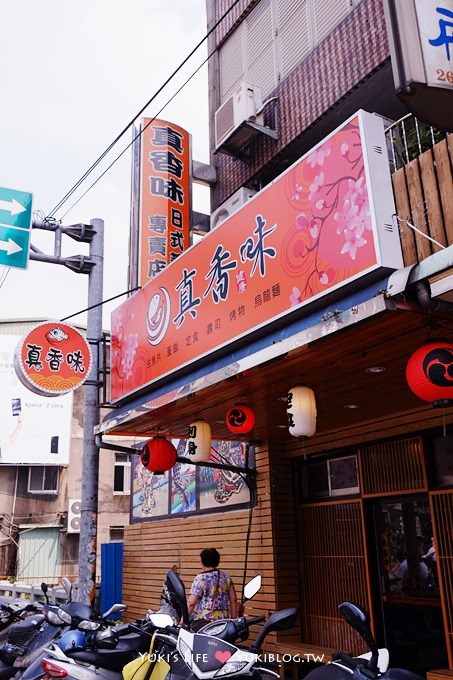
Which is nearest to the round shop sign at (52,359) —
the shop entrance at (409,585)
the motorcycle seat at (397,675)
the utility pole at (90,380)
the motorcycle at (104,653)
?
the utility pole at (90,380)

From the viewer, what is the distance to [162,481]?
45.2 ft

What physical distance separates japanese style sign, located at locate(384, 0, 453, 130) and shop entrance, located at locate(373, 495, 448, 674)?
17.6ft

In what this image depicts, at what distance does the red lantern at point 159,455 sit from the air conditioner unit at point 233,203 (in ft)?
14.7

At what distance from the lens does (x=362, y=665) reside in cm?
451

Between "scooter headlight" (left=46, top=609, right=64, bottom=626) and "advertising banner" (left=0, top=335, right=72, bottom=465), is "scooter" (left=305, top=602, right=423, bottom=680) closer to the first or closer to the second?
"scooter headlight" (left=46, top=609, right=64, bottom=626)

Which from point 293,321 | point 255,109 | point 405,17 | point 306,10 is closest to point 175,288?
point 293,321

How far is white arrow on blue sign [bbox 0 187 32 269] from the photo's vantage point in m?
10.9

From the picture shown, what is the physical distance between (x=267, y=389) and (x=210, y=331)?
1.05 m

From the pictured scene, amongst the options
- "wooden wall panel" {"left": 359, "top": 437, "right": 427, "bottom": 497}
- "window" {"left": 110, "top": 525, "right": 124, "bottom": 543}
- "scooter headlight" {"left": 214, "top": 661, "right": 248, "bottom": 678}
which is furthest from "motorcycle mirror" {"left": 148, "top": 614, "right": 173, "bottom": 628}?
"window" {"left": 110, "top": 525, "right": 124, "bottom": 543}

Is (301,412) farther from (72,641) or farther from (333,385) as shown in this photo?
(72,641)

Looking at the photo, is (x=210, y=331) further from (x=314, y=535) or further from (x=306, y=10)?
(x=306, y=10)

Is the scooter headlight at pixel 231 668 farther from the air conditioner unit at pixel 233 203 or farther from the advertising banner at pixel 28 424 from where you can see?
the advertising banner at pixel 28 424

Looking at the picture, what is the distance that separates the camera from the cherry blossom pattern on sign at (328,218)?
5.73 metres

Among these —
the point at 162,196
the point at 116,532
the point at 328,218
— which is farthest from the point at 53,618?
the point at 116,532
